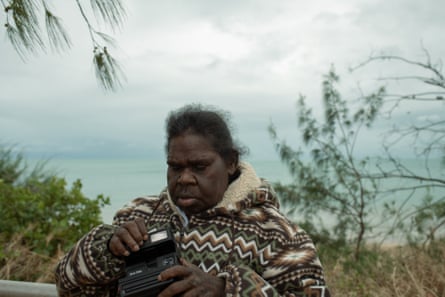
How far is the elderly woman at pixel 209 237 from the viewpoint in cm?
167

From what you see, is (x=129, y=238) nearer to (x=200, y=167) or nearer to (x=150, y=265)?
(x=150, y=265)

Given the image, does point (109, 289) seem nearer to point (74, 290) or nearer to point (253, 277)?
point (74, 290)

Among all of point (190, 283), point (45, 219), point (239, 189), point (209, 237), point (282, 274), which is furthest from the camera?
point (45, 219)

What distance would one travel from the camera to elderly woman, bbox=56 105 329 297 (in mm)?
1673

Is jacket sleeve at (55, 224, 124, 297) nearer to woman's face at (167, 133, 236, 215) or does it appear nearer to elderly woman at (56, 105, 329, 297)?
elderly woman at (56, 105, 329, 297)

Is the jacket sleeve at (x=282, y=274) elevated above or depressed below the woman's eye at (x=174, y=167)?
below

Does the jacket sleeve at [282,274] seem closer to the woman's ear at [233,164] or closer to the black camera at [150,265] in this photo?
the black camera at [150,265]

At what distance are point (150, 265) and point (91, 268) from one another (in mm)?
230

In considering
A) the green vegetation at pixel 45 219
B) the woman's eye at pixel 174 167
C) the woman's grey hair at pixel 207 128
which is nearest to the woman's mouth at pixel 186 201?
the woman's eye at pixel 174 167

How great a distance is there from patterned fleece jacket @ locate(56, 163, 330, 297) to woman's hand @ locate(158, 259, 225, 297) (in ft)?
0.15

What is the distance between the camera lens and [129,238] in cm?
166

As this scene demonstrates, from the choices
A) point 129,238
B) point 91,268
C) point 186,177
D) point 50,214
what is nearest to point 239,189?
point 186,177

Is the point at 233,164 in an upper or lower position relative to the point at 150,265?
upper

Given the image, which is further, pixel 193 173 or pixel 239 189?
pixel 239 189
